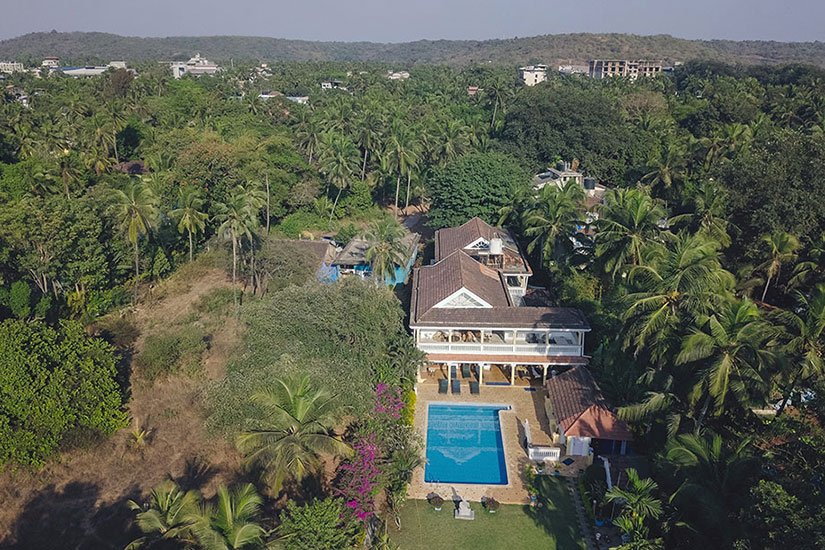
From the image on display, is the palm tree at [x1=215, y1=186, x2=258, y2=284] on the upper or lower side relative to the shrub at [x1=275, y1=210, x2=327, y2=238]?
upper

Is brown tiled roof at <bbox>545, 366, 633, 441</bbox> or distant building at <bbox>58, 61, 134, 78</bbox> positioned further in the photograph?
distant building at <bbox>58, 61, 134, 78</bbox>

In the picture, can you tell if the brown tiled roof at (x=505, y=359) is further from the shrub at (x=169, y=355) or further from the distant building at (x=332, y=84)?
the distant building at (x=332, y=84)

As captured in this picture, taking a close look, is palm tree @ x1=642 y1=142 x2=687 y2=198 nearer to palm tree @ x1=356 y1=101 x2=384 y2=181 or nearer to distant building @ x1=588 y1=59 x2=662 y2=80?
palm tree @ x1=356 y1=101 x2=384 y2=181

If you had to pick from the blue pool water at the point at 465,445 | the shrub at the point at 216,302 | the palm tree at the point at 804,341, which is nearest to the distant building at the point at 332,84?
the shrub at the point at 216,302

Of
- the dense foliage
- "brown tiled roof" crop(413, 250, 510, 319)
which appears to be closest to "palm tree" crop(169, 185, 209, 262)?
"brown tiled roof" crop(413, 250, 510, 319)

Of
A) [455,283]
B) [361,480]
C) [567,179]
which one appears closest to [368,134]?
[567,179]

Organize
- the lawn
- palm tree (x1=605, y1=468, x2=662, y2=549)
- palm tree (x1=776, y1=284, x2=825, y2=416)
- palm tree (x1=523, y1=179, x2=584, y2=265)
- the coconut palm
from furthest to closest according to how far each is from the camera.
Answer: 1. palm tree (x1=523, y1=179, x2=584, y2=265)
2. the lawn
3. palm tree (x1=776, y1=284, x2=825, y2=416)
4. the coconut palm
5. palm tree (x1=605, y1=468, x2=662, y2=549)

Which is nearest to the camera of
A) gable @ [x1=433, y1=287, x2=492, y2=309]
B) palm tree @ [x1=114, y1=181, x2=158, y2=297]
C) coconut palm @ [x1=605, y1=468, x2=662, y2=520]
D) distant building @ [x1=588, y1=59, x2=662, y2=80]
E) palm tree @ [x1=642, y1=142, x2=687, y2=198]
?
coconut palm @ [x1=605, y1=468, x2=662, y2=520]
